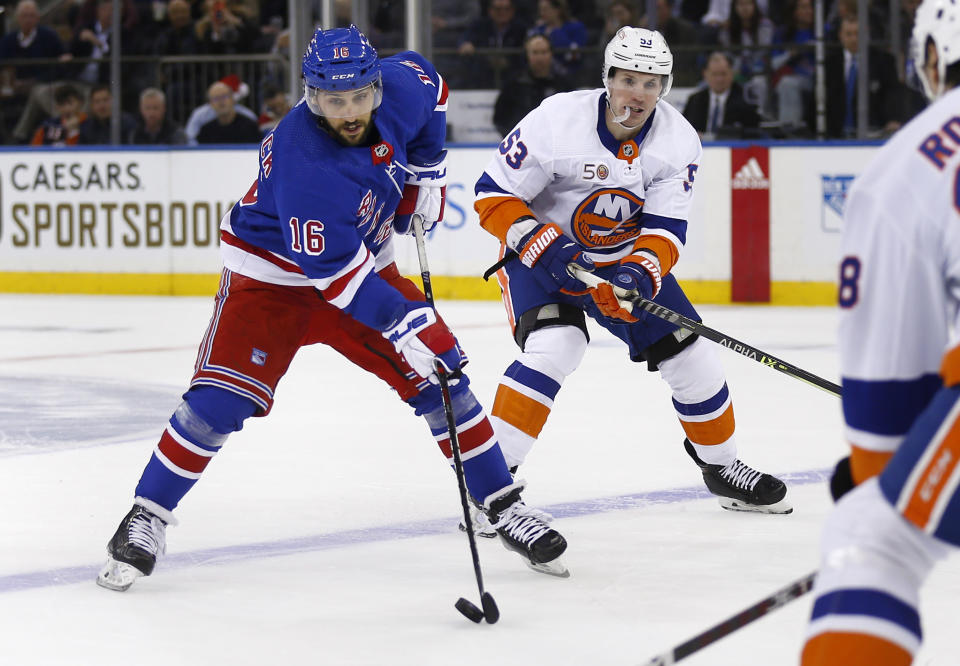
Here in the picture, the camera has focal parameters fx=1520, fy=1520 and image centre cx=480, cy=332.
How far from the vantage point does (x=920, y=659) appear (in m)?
2.23

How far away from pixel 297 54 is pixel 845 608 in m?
7.81

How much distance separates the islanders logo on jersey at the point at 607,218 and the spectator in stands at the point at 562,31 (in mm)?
5376

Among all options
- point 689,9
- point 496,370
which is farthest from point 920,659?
point 689,9

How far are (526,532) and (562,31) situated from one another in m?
6.52

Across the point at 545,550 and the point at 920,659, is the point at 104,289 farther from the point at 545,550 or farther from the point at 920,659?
the point at 920,659

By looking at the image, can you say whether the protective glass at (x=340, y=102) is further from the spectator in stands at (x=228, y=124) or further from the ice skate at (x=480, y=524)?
the spectator in stands at (x=228, y=124)

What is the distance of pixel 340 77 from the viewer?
2.63m

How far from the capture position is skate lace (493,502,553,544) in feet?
9.13

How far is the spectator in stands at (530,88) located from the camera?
28.3 feet

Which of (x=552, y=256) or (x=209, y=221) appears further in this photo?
(x=209, y=221)

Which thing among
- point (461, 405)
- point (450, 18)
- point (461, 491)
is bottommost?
point (461, 491)

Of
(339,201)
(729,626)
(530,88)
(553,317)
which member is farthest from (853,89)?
(729,626)

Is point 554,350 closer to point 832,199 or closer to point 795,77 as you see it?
point 832,199

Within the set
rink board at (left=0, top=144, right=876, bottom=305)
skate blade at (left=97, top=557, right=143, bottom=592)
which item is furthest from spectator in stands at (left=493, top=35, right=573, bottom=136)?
skate blade at (left=97, top=557, right=143, bottom=592)
